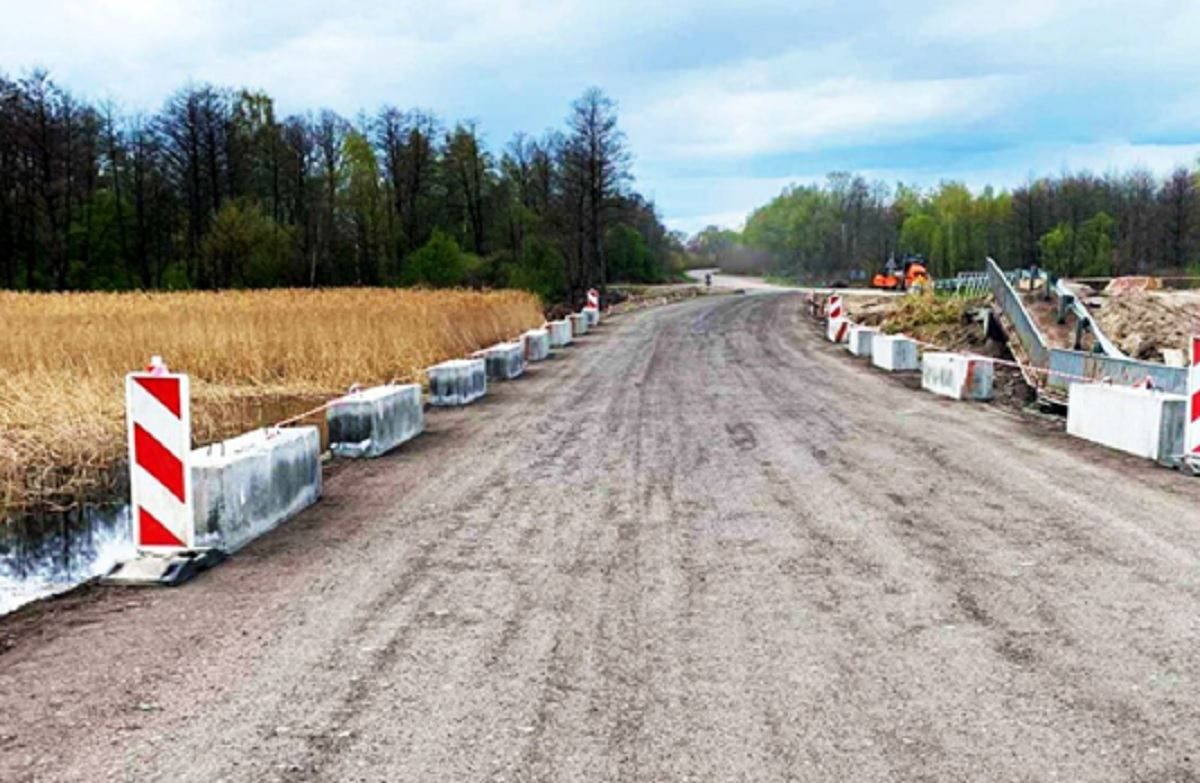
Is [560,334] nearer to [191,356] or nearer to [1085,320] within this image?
[191,356]

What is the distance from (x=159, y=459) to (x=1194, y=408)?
931 centimetres

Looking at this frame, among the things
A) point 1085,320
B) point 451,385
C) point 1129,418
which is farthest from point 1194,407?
point 1085,320

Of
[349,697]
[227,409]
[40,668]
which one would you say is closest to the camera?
[349,697]

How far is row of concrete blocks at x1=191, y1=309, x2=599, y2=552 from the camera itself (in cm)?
707

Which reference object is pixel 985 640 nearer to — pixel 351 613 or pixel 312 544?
pixel 351 613

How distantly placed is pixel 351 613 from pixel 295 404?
13111 millimetres

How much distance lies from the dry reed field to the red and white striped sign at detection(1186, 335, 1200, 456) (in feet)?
36.5

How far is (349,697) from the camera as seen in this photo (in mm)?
4598

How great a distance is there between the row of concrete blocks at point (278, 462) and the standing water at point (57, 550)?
0.87 meters

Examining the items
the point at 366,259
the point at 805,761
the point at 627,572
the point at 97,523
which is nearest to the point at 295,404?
the point at 97,523

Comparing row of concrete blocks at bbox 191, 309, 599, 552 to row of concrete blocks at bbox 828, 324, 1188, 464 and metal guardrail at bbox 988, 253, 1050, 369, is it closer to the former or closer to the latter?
row of concrete blocks at bbox 828, 324, 1188, 464

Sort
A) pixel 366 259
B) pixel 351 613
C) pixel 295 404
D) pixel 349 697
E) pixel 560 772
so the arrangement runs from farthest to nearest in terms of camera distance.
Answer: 1. pixel 366 259
2. pixel 295 404
3. pixel 351 613
4. pixel 349 697
5. pixel 560 772

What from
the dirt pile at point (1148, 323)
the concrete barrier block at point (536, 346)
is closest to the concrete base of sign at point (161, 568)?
the concrete barrier block at point (536, 346)

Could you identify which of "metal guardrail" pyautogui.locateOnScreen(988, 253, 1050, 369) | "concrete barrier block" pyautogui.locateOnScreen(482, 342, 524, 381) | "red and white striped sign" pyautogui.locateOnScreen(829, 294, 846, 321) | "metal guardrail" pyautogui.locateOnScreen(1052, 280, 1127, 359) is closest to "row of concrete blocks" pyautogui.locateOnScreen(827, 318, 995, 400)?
"metal guardrail" pyautogui.locateOnScreen(988, 253, 1050, 369)
